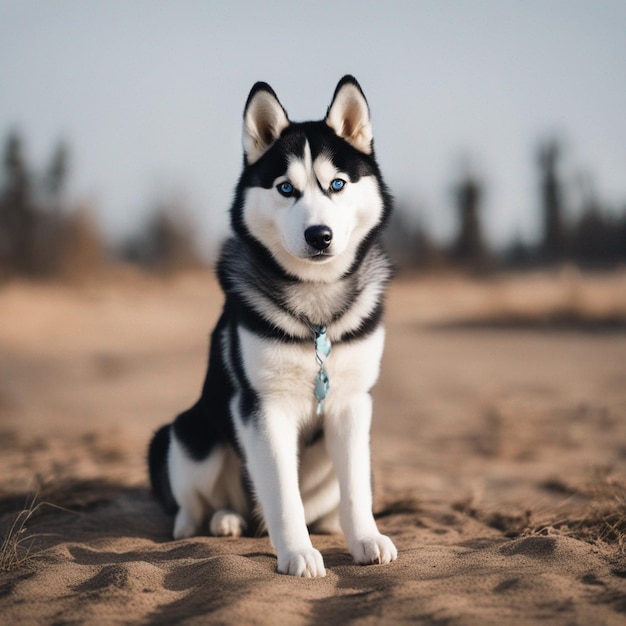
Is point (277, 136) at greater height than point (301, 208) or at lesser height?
greater

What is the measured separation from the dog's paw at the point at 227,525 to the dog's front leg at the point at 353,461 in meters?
0.61

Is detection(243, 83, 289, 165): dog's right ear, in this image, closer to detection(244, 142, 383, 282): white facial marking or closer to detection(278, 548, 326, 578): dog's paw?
detection(244, 142, 383, 282): white facial marking

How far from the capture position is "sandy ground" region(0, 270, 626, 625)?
209cm

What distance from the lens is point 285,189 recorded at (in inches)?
108

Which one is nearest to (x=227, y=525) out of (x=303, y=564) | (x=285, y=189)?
(x=303, y=564)

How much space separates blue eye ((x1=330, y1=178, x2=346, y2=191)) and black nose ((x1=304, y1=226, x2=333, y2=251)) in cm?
24

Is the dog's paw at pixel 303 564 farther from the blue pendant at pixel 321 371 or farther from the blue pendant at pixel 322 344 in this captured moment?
the blue pendant at pixel 322 344

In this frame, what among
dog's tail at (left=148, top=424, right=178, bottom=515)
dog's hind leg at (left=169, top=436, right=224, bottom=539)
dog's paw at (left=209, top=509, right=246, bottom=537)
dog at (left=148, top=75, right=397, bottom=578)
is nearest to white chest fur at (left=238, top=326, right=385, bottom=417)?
dog at (left=148, top=75, right=397, bottom=578)

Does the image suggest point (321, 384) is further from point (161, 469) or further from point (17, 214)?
point (17, 214)

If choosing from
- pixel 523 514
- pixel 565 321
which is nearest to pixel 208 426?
pixel 523 514

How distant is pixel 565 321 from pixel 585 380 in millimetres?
4149

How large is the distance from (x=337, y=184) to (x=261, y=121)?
0.46m

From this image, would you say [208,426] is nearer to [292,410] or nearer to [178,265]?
[292,410]

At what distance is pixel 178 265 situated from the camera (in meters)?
21.5
